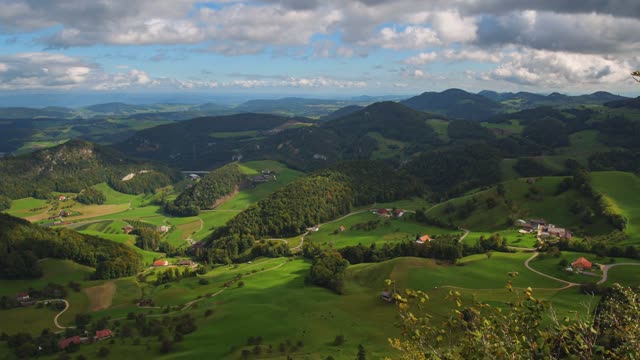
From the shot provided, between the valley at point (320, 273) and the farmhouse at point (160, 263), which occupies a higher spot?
the valley at point (320, 273)

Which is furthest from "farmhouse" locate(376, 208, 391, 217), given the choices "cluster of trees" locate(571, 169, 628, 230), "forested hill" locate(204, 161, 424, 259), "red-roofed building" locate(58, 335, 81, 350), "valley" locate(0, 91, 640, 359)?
"red-roofed building" locate(58, 335, 81, 350)

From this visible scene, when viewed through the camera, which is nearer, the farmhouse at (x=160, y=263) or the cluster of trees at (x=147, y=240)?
the farmhouse at (x=160, y=263)

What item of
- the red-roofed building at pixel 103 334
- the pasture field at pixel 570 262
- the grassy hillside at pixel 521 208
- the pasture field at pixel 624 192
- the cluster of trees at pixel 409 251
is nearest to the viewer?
the red-roofed building at pixel 103 334

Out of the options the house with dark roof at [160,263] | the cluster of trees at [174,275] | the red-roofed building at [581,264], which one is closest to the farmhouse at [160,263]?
the house with dark roof at [160,263]

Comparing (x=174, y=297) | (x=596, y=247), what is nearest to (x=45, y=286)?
(x=174, y=297)

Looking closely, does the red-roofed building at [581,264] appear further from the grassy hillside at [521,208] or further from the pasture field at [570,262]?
the grassy hillside at [521,208]

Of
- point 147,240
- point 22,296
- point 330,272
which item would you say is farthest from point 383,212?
point 22,296
